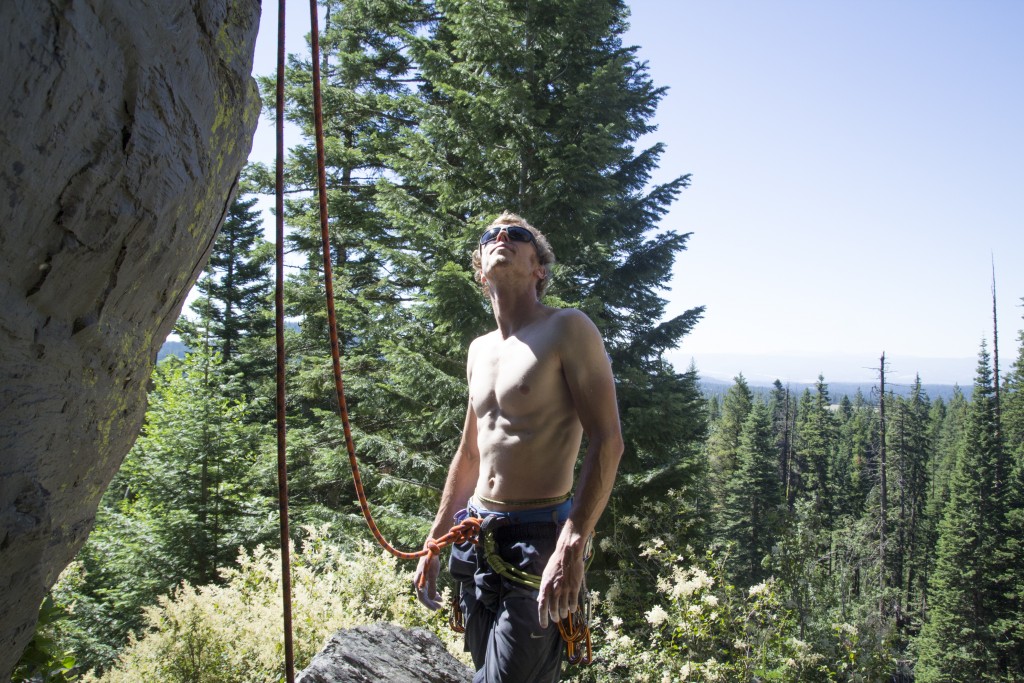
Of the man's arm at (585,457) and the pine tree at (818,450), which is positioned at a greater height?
the pine tree at (818,450)

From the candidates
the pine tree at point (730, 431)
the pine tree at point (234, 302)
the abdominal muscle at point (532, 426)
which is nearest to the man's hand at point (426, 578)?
the abdominal muscle at point (532, 426)

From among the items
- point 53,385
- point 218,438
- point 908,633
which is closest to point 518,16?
point 218,438

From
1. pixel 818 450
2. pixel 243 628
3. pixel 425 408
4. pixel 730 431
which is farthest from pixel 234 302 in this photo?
pixel 818 450

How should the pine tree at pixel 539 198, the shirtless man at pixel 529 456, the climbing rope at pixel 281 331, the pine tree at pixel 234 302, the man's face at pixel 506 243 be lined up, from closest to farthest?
the climbing rope at pixel 281 331, the shirtless man at pixel 529 456, the man's face at pixel 506 243, the pine tree at pixel 539 198, the pine tree at pixel 234 302

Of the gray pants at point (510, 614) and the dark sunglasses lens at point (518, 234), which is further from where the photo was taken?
the dark sunglasses lens at point (518, 234)

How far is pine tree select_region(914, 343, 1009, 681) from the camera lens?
29.8m

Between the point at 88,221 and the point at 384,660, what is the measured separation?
2904 millimetres

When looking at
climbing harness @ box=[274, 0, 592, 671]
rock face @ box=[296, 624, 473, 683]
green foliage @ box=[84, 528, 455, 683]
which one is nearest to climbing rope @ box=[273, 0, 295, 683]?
climbing harness @ box=[274, 0, 592, 671]

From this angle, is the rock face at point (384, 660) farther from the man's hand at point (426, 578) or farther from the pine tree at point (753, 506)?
the pine tree at point (753, 506)

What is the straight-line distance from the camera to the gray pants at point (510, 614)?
89.3 inches

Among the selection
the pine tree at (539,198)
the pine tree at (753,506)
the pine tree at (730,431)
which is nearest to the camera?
the pine tree at (539,198)

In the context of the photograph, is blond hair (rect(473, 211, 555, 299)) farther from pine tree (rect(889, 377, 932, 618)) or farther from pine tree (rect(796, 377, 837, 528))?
pine tree (rect(796, 377, 837, 528))

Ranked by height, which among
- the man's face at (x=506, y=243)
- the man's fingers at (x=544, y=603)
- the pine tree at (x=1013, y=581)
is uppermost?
the man's face at (x=506, y=243)

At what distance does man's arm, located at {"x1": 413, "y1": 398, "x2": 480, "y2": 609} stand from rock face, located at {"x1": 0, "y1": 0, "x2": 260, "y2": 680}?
4.58ft
